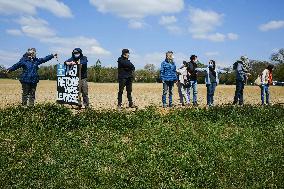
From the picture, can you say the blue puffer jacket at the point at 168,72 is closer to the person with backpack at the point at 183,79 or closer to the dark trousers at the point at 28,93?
the person with backpack at the point at 183,79

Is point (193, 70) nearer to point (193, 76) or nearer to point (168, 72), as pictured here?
point (193, 76)

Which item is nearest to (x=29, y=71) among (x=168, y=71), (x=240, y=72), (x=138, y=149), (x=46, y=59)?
(x=46, y=59)

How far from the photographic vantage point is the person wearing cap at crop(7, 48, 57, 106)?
15.6 metres

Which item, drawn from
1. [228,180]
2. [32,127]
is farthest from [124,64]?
[228,180]

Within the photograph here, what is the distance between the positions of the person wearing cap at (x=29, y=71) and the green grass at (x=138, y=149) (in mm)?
1495

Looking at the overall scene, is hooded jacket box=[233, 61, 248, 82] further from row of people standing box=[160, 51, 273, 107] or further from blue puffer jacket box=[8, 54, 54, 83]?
blue puffer jacket box=[8, 54, 54, 83]

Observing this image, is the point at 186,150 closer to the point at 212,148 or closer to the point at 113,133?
the point at 212,148

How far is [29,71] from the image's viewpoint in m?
15.6

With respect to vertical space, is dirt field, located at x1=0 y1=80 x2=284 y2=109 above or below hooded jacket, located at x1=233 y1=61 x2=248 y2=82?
below

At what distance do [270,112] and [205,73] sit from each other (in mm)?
3549

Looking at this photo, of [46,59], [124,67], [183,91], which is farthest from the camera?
[183,91]

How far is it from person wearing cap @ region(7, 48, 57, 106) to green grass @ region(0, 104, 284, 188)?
1495 millimetres

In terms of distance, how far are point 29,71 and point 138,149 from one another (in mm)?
6007

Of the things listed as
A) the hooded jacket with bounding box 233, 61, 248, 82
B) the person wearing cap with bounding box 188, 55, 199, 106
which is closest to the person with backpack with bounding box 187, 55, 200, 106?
the person wearing cap with bounding box 188, 55, 199, 106
